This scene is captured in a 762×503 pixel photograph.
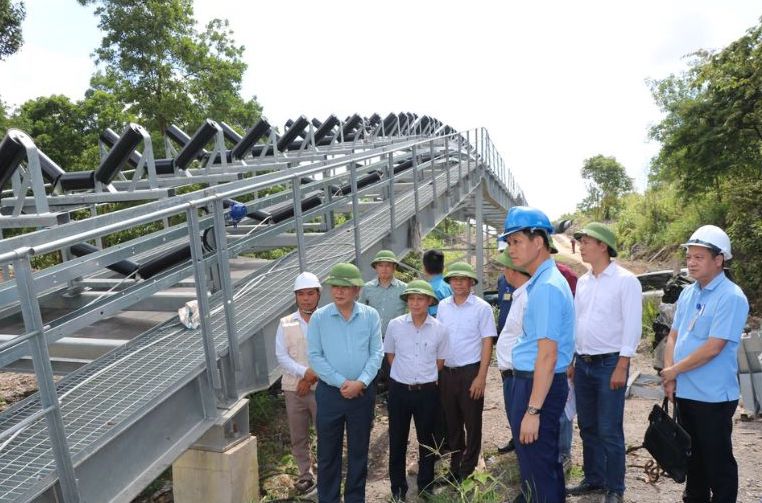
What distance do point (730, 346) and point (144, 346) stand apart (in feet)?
11.0

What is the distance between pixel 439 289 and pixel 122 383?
99.8 inches

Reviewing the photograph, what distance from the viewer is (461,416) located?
4.13m

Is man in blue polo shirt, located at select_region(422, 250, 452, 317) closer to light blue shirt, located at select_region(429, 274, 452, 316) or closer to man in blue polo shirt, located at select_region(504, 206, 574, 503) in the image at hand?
light blue shirt, located at select_region(429, 274, 452, 316)

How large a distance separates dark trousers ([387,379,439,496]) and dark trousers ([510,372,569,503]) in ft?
3.10

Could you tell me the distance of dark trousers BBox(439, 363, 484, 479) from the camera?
157 inches

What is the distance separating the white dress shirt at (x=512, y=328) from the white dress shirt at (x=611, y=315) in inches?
26.4

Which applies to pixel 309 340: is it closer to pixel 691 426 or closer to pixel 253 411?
pixel 691 426

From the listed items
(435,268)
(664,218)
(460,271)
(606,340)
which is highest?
(460,271)

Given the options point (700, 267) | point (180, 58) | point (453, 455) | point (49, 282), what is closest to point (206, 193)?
point (49, 282)

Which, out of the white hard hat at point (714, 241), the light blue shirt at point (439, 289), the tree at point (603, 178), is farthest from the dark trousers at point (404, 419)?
the tree at point (603, 178)

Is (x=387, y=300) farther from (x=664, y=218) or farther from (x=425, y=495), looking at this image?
(x=664, y=218)

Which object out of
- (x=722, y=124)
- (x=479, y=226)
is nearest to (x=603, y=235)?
(x=479, y=226)

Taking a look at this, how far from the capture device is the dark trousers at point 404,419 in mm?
3830

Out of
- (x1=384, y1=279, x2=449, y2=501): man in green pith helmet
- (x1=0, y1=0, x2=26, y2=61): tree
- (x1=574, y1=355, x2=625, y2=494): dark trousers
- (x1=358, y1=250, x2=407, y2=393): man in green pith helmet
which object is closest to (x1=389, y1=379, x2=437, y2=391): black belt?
(x1=384, y1=279, x2=449, y2=501): man in green pith helmet
